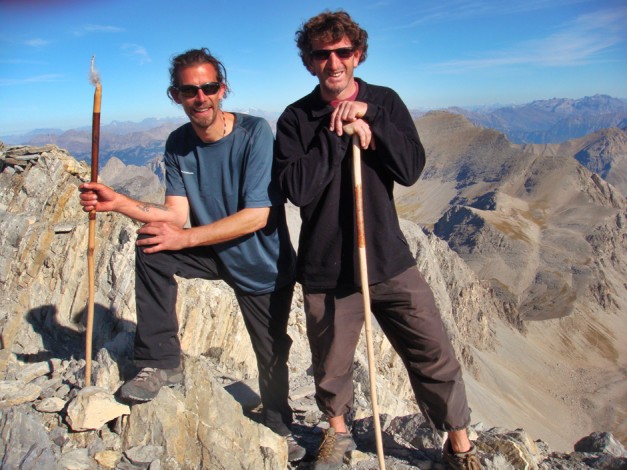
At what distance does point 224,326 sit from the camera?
9.56 metres

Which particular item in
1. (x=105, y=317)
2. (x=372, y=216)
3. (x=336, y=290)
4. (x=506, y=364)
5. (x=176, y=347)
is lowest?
(x=506, y=364)

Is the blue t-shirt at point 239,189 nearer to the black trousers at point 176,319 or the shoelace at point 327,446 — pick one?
the black trousers at point 176,319

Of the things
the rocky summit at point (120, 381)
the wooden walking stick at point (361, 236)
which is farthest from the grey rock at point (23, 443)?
the wooden walking stick at point (361, 236)

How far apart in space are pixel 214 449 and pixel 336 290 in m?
1.95

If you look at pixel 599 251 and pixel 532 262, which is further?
pixel 599 251

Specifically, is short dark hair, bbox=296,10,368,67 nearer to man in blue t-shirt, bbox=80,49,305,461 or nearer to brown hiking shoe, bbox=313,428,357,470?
→ man in blue t-shirt, bbox=80,49,305,461

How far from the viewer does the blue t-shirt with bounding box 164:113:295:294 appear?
188 inches

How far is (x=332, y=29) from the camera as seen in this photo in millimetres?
4480

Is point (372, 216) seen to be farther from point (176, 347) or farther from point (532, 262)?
point (532, 262)

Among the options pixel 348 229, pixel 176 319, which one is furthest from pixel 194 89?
pixel 176 319

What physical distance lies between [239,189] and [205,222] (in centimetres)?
55

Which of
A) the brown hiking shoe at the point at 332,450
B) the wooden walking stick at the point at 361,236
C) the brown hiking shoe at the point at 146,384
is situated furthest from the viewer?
the brown hiking shoe at the point at 332,450

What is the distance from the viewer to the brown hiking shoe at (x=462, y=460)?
4883 millimetres

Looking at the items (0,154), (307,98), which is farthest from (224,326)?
(0,154)
